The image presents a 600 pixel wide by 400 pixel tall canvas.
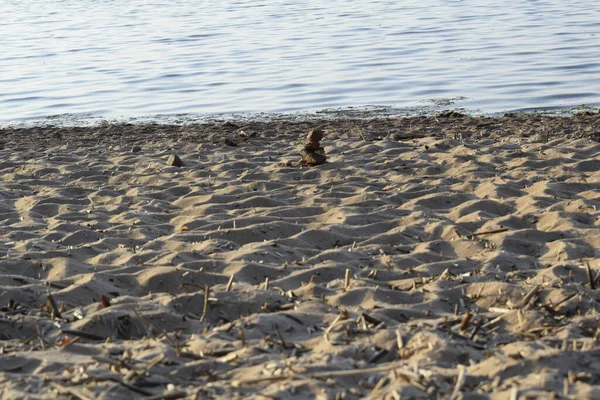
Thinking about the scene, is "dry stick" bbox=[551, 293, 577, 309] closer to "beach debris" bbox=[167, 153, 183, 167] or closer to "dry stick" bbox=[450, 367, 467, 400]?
"dry stick" bbox=[450, 367, 467, 400]

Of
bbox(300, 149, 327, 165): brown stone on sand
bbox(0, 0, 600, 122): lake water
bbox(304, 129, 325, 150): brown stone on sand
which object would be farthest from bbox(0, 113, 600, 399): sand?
bbox(0, 0, 600, 122): lake water

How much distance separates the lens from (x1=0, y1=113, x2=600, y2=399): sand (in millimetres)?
3432

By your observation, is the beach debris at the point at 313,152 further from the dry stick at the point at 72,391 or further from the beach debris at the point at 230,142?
the dry stick at the point at 72,391

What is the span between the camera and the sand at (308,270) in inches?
135

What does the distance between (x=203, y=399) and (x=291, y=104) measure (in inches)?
407

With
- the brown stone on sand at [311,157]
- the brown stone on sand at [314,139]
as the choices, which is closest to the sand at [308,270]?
the brown stone on sand at [311,157]

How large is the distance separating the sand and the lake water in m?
4.39

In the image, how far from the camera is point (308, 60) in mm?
17422

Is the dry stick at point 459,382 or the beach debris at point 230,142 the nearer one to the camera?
the dry stick at point 459,382

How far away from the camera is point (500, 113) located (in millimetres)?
11805

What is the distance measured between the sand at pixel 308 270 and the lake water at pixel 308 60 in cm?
439

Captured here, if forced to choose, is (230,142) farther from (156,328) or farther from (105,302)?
(156,328)

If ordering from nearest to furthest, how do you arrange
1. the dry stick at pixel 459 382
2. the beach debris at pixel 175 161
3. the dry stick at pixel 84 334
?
the dry stick at pixel 459 382 → the dry stick at pixel 84 334 → the beach debris at pixel 175 161

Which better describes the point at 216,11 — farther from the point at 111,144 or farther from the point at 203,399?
the point at 203,399
